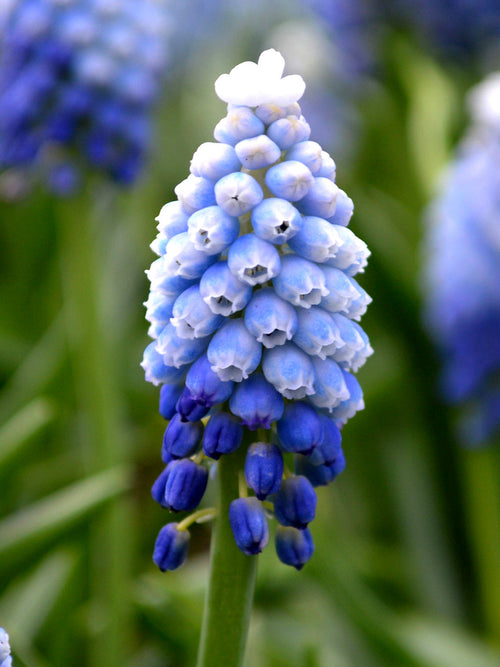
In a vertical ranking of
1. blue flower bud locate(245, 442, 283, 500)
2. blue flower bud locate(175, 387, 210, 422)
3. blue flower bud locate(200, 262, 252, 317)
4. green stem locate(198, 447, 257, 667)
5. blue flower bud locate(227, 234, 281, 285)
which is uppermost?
blue flower bud locate(227, 234, 281, 285)

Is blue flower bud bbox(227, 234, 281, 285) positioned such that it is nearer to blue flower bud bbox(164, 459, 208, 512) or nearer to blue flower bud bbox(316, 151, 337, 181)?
blue flower bud bbox(316, 151, 337, 181)

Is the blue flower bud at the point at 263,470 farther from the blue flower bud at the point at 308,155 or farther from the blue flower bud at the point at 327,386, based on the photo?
the blue flower bud at the point at 308,155

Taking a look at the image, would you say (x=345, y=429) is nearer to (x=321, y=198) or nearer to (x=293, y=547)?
(x=293, y=547)

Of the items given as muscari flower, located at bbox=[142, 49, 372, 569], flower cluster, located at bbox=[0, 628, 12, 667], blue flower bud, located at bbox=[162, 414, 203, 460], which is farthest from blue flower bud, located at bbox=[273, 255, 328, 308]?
flower cluster, located at bbox=[0, 628, 12, 667]

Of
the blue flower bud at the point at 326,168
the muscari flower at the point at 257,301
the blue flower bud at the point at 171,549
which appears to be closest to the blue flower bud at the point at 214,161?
the muscari flower at the point at 257,301

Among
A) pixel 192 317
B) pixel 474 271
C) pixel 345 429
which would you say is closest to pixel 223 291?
pixel 192 317

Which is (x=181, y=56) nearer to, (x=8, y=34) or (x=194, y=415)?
(x=8, y=34)

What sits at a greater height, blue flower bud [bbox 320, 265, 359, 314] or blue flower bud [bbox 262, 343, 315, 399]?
blue flower bud [bbox 320, 265, 359, 314]
